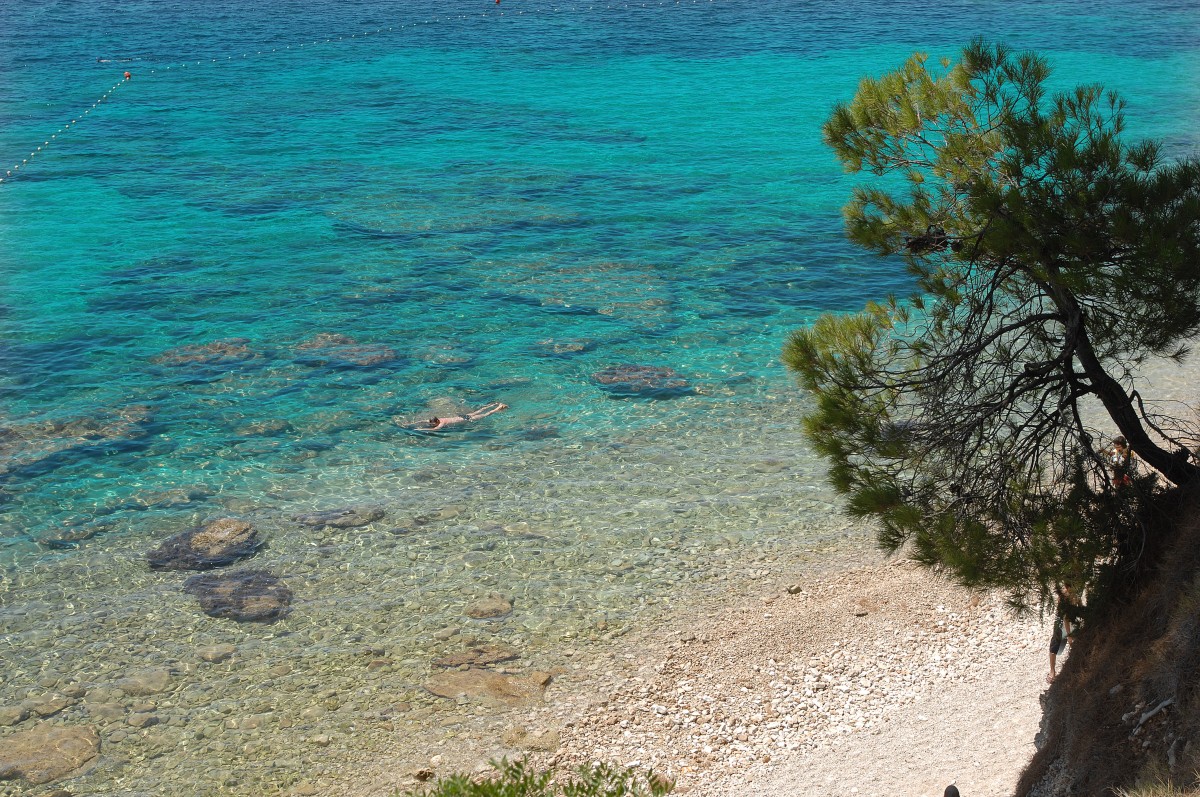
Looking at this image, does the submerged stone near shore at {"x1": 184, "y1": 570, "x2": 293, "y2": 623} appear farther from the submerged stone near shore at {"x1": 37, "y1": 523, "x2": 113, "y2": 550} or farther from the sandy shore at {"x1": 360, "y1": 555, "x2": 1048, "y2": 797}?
the sandy shore at {"x1": 360, "y1": 555, "x2": 1048, "y2": 797}

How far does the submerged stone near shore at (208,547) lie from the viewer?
11.5 metres

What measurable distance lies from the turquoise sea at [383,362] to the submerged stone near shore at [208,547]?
25 cm

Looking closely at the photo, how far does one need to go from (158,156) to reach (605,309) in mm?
16082

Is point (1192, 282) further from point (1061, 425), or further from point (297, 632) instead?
point (297, 632)

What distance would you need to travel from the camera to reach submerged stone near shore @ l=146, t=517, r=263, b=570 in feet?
37.8

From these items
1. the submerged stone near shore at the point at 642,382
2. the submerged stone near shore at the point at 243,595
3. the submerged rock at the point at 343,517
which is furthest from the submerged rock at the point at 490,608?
the submerged stone near shore at the point at 642,382

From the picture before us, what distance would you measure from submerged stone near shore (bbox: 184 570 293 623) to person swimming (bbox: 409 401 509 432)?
12.5 ft

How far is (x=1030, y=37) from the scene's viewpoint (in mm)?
42312

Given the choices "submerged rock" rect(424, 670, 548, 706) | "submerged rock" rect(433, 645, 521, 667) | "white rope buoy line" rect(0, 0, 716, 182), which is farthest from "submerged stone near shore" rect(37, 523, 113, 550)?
"white rope buoy line" rect(0, 0, 716, 182)

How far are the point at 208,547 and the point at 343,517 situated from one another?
1545 mm

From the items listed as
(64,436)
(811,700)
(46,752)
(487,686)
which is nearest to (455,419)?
(64,436)

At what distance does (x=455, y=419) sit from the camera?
588 inches

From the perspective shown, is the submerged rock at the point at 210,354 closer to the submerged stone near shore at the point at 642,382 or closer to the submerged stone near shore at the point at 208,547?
the submerged stone near shore at the point at 208,547

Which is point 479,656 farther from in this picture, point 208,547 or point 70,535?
point 70,535
